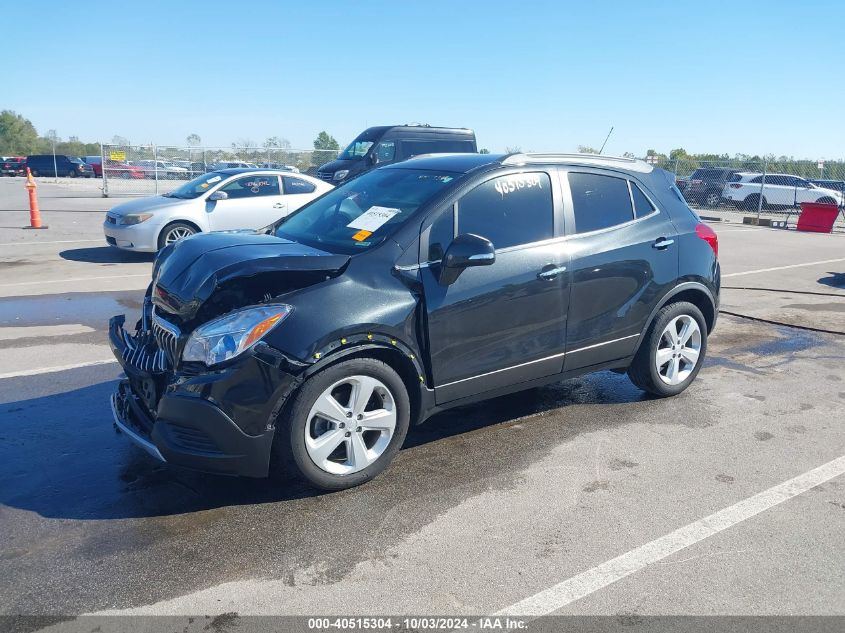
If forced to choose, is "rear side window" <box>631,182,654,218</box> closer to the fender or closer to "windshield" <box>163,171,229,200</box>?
the fender

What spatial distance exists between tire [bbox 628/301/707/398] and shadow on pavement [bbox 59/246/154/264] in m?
9.35

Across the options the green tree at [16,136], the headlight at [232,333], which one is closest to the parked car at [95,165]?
the green tree at [16,136]

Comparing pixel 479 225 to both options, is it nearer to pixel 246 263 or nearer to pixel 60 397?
pixel 246 263

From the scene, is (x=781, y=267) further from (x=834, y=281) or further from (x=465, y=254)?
(x=465, y=254)

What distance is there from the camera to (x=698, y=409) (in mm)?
5531

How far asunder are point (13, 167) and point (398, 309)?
53.1 metres

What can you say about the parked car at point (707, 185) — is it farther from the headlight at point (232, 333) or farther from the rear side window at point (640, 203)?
the headlight at point (232, 333)

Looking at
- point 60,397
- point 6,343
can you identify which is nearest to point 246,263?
point 60,397

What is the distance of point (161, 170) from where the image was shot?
2998 cm

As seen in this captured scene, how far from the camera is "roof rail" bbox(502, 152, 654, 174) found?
4863mm

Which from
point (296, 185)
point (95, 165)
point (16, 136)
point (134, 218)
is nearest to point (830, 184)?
point (296, 185)

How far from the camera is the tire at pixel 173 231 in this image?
470 inches

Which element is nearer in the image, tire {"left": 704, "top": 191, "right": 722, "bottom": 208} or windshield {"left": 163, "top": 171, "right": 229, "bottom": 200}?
windshield {"left": 163, "top": 171, "right": 229, "bottom": 200}

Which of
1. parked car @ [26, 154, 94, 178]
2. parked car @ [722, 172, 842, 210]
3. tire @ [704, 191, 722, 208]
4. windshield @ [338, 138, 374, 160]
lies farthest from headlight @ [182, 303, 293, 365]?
parked car @ [26, 154, 94, 178]
